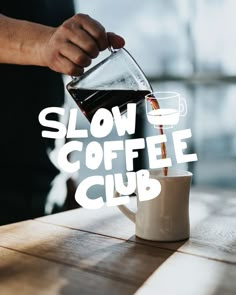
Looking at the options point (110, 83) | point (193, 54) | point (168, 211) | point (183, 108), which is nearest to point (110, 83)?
point (110, 83)

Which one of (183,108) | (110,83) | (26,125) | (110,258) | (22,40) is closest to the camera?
(110,258)

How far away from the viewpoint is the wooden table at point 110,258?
58cm

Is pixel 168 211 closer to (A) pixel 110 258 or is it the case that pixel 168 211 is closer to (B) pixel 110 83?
(A) pixel 110 258

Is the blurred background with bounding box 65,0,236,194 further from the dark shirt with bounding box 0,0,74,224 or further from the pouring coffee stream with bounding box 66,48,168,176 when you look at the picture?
the pouring coffee stream with bounding box 66,48,168,176

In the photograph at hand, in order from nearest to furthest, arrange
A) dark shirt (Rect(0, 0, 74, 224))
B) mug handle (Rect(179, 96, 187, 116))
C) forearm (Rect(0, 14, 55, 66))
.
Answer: forearm (Rect(0, 14, 55, 66)), dark shirt (Rect(0, 0, 74, 224)), mug handle (Rect(179, 96, 187, 116))

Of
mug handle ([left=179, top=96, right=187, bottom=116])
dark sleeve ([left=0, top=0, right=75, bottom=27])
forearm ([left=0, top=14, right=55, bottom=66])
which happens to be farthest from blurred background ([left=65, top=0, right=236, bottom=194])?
forearm ([left=0, top=14, right=55, bottom=66])

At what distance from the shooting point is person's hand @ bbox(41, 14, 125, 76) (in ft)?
2.49

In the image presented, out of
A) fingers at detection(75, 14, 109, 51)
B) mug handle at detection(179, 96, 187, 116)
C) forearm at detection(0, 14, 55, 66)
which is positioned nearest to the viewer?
fingers at detection(75, 14, 109, 51)

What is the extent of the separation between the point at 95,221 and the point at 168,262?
1.06 ft

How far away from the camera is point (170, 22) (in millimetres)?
2758

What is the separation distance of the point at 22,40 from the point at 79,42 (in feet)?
0.92

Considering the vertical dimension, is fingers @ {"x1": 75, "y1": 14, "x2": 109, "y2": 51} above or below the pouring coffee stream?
above

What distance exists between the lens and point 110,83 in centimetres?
82

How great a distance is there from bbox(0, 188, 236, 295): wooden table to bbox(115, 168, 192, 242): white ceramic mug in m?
0.02
